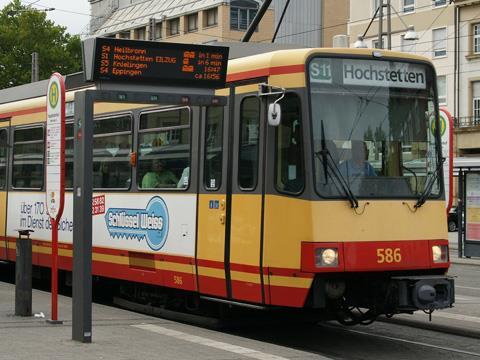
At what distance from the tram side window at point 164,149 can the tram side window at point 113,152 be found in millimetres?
315

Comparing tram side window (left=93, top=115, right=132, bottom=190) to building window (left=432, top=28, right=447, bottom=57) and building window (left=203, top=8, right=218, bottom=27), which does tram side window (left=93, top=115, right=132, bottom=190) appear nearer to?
building window (left=432, top=28, right=447, bottom=57)

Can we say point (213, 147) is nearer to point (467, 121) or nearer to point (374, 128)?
point (374, 128)

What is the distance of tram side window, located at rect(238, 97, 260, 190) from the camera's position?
1030 centimetres

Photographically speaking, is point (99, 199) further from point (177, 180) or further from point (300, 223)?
point (300, 223)

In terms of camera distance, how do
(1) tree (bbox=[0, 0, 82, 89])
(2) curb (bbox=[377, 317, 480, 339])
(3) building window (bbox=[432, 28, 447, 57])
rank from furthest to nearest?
(3) building window (bbox=[432, 28, 447, 57]), (1) tree (bbox=[0, 0, 82, 89]), (2) curb (bbox=[377, 317, 480, 339])

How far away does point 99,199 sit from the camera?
512 inches

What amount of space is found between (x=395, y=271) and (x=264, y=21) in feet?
210

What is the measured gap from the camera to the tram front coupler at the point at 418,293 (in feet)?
31.8

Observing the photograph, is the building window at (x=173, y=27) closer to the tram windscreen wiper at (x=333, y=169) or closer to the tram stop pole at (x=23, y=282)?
the tram stop pole at (x=23, y=282)

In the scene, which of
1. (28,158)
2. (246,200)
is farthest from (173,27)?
(246,200)

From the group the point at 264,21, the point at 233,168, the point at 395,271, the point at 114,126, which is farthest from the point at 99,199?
the point at 264,21

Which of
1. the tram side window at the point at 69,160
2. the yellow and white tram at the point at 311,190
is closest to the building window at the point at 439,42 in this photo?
the tram side window at the point at 69,160

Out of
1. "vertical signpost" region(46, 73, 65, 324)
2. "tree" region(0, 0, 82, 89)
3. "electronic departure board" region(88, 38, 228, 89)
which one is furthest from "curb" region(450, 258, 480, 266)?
"tree" region(0, 0, 82, 89)

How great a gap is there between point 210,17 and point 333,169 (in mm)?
62943
